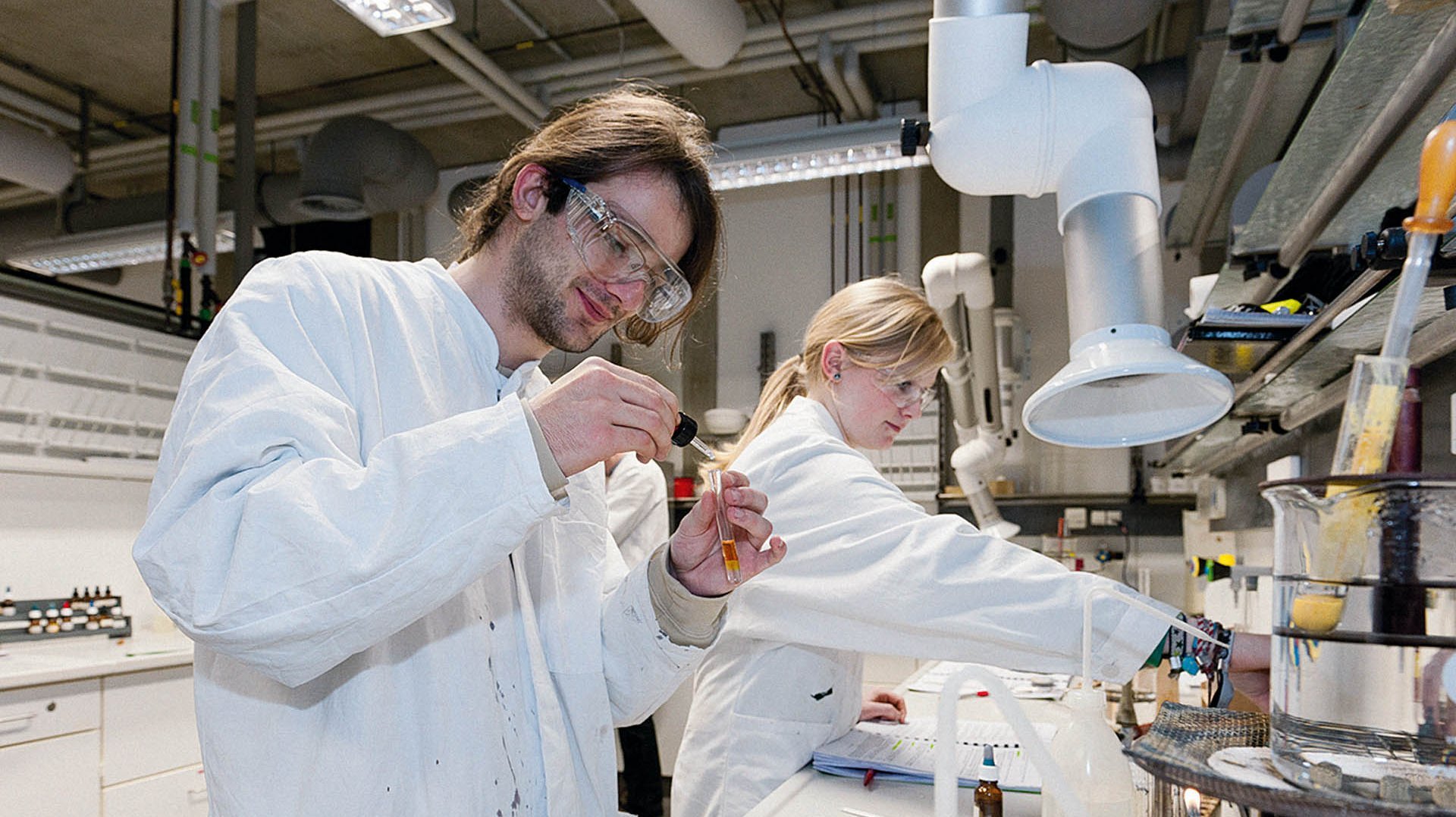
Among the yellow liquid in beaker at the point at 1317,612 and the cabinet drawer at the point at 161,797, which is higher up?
the yellow liquid in beaker at the point at 1317,612

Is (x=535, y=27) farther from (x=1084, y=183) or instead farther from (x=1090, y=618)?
(x=1090, y=618)

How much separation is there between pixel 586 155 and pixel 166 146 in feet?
18.6

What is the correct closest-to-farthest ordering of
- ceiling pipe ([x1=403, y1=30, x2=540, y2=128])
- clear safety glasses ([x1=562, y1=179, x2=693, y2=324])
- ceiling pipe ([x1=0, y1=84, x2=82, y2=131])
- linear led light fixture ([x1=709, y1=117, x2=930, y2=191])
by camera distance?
clear safety glasses ([x1=562, y1=179, x2=693, y2=324])
linear led light fixture ([x1=709, y1=117, x2=930, y2=191])
ceiling pipe ([x1=403, y1=30, x2=540, y2=128])
ceiling pipe ([x1=0, y1=84, x2=82, y2=131])

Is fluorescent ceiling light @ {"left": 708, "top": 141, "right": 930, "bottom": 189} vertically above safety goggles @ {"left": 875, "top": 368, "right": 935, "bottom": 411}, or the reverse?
fluorescent ceiling light @ {"left": 708, "top": 141, "right": 930, "bottom": 189}

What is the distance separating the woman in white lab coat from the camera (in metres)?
1.38

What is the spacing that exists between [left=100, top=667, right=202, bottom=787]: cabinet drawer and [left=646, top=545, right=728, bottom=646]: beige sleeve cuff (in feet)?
6.87

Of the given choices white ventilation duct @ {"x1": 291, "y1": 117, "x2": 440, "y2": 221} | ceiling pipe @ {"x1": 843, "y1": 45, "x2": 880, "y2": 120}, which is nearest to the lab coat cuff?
ceiling pipe @ {"x1": 843, "y1": 45, "x2": 880, "y2": 120}

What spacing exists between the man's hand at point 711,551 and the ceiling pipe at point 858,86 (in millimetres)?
3797

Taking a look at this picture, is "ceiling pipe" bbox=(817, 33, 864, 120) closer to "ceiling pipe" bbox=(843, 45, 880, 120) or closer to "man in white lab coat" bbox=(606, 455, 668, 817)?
"ceiling pipe" bbox=(843, 45, 880, 120)

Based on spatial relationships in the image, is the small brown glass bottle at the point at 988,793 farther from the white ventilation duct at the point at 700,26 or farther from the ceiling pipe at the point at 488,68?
the ceiling pipe at the point at 488,68

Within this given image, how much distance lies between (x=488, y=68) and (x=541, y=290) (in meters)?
3.69

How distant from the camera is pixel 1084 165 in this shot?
119 centimetres

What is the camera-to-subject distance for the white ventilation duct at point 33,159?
4312 millimetres

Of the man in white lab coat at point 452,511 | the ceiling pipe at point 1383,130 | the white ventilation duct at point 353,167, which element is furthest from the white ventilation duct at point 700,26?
the ceiling pipe at point 1383,130
